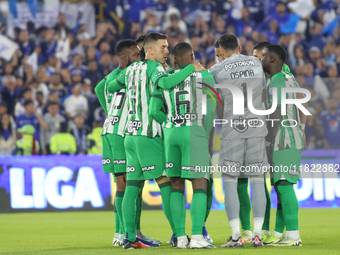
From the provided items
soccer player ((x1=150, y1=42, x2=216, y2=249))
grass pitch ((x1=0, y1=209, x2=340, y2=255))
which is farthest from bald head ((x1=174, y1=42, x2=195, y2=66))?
grass pitch ((x1=0, y1=209, x2=340, y2=255))

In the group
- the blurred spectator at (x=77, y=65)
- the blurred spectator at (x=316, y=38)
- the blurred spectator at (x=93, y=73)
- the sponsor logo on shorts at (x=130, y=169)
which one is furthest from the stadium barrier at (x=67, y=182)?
the blurred spectator at (x=316, y=38)

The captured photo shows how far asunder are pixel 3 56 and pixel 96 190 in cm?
639

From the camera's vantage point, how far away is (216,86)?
621cm

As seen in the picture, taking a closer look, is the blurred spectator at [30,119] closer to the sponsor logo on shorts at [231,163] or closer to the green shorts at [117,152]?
the green shorts at [117,152]

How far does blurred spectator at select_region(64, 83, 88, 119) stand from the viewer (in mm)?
13641

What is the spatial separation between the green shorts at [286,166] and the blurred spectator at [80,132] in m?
6.39

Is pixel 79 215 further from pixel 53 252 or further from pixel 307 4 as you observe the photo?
pixel 307 4

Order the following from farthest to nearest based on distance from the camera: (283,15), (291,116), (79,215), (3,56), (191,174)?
1. (283,15)
2. (3,56)
3. (79,215)
4. (291,116)
5. (191,174)

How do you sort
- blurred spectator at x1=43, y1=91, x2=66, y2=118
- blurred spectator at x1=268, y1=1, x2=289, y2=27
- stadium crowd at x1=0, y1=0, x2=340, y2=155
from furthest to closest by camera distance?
1. blurred spectator at x1=268, y1=1, x2=289, y2=27
2. blurred spectator at x1=43, y1=91, x2=66, y2=118
3. stadium crowd at x1=0, y1=0, x2=340, y2=155

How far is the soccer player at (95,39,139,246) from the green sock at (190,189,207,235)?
1.18 m

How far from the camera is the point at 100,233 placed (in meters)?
8.28

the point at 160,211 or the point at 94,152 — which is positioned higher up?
the point at 94,152

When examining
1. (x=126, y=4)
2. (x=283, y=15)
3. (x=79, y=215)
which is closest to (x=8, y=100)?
(x=79, y=215)

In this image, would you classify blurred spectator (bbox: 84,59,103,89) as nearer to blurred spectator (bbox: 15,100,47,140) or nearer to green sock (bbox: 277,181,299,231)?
blurred spectator (bbox: 15,100,47,140)
